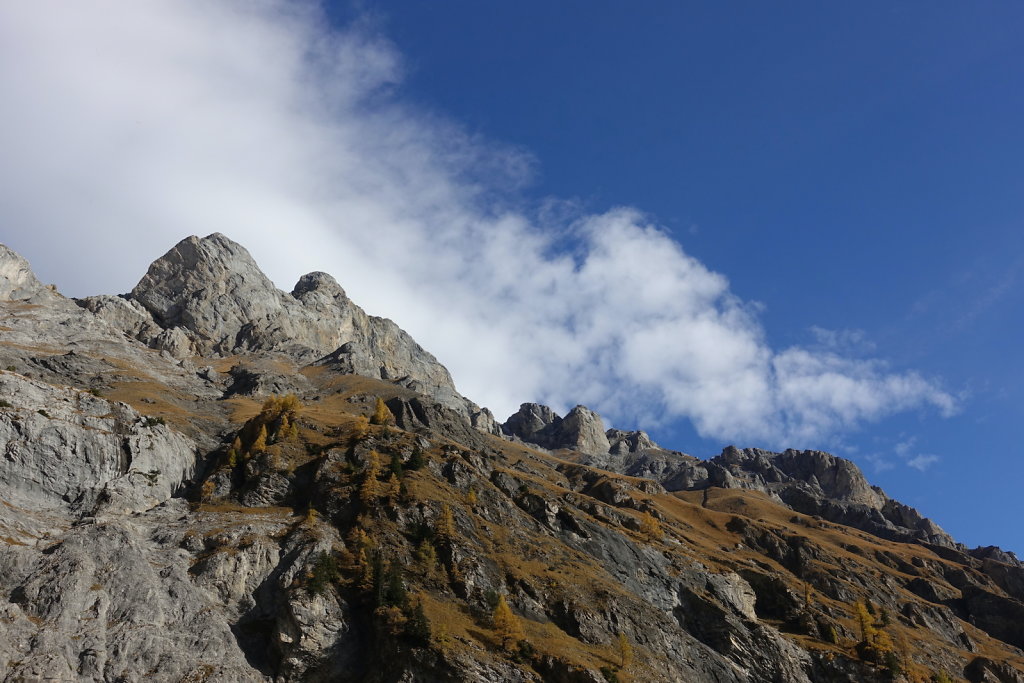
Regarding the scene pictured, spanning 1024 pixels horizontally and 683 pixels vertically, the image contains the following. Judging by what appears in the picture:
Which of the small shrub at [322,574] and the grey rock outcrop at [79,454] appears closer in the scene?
the small shrub at [322,574]

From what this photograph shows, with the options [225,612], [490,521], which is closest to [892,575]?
[490,521]

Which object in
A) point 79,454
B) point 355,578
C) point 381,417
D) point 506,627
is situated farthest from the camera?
point 381,417

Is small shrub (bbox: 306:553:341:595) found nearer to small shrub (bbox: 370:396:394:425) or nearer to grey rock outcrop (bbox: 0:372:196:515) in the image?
grey rock outcrop (bbox: 0:372:196:515)

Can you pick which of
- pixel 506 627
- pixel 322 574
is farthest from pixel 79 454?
pixel 506 627

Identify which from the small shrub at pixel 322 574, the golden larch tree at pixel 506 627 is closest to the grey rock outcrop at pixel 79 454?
the small shrub at pixel 322 574

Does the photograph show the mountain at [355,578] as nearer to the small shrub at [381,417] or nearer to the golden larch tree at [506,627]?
the golden larch tree at [506,627]

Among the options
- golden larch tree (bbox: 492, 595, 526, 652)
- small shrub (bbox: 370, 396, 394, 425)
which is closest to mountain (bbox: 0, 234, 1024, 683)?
golden larch tree (bbox: 492, 595, 526, 652)

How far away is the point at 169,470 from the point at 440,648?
62.3 meters

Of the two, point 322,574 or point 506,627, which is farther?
point 322,574

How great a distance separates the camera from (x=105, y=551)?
7500cm

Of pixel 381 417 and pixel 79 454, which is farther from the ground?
pixel 381 417

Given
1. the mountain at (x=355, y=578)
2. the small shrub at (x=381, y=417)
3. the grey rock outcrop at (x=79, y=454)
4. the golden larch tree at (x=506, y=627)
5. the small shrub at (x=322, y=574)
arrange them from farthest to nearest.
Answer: the small shrub at (x=381, y=417) → the grey rock outcrop at (x=79, y=454) → the small shrub at (x=322, y=574) → the golden larch tree at (x=506, y=627) → the mountain at (x=355, y=578)

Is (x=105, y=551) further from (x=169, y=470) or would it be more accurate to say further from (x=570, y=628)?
(x=570, y=628)

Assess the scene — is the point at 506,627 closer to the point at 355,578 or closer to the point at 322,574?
the point at 355,578
